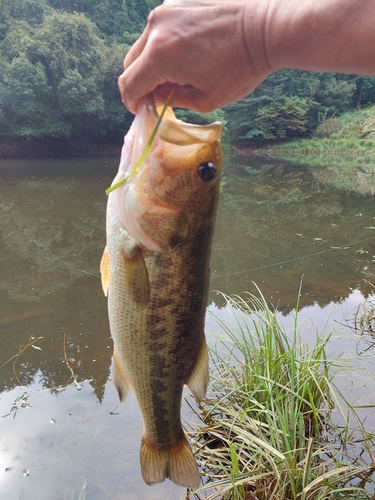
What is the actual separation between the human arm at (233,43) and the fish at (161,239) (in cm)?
12

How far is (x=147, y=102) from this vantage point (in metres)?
1.40

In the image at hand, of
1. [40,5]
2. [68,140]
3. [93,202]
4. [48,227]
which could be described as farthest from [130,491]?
[40,5]

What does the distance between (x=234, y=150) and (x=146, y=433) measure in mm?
34846

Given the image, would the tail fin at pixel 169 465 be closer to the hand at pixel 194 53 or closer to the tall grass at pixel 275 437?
the tall grass at pixel 275 437

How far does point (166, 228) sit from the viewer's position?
4.83 ft

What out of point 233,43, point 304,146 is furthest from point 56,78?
point 233,43

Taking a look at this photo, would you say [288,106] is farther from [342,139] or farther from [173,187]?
[173,187]

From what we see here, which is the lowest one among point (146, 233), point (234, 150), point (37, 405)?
point (234, 150)

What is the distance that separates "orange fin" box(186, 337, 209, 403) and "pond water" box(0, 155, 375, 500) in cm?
158

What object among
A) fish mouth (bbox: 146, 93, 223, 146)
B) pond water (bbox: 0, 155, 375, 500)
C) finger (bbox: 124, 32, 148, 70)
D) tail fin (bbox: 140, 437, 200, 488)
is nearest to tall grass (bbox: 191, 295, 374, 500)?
pond water (bbox: 0, 155, 375, 500)

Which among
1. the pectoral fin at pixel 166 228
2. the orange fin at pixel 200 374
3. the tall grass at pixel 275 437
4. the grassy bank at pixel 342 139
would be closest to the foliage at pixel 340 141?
the grassy bank at pixel 342 139

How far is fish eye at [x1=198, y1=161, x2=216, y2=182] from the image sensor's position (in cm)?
144

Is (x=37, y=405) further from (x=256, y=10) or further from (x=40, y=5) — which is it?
(x=40, y=5)

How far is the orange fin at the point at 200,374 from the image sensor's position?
1677mm
